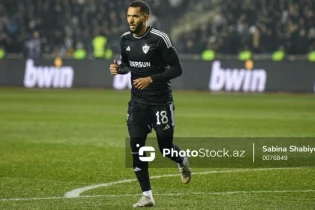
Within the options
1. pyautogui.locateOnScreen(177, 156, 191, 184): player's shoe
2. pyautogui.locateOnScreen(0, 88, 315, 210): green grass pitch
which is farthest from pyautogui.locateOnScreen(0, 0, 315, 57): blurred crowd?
pyautogui.locateOnScreen(177, 156, 191, 184): player's shoe

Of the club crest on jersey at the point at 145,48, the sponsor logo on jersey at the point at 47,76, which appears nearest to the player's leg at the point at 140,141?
the club crest on jersey at the point at 145,48

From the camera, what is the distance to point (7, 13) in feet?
129

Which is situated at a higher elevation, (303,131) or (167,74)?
(167,74)

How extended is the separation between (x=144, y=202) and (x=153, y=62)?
147 cm

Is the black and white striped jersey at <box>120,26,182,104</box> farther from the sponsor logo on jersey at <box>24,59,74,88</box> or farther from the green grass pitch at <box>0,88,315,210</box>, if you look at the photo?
the sponsor logo on jersey at <box>24,59,74,88</box>

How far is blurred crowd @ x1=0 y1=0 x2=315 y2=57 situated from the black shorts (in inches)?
947

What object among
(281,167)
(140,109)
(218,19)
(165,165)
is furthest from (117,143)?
(218,19)

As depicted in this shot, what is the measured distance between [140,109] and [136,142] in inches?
15.0

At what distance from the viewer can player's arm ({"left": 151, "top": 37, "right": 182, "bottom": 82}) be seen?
8789mm

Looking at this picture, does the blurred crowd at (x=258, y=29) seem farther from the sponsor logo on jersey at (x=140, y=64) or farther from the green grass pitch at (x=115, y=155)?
the sponsor logo on jersey at (x=140, y=64)

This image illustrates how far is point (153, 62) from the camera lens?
8.95m

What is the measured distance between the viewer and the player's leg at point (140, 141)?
855 centimetres

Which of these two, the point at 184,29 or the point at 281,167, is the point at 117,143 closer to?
the point at 281,167
